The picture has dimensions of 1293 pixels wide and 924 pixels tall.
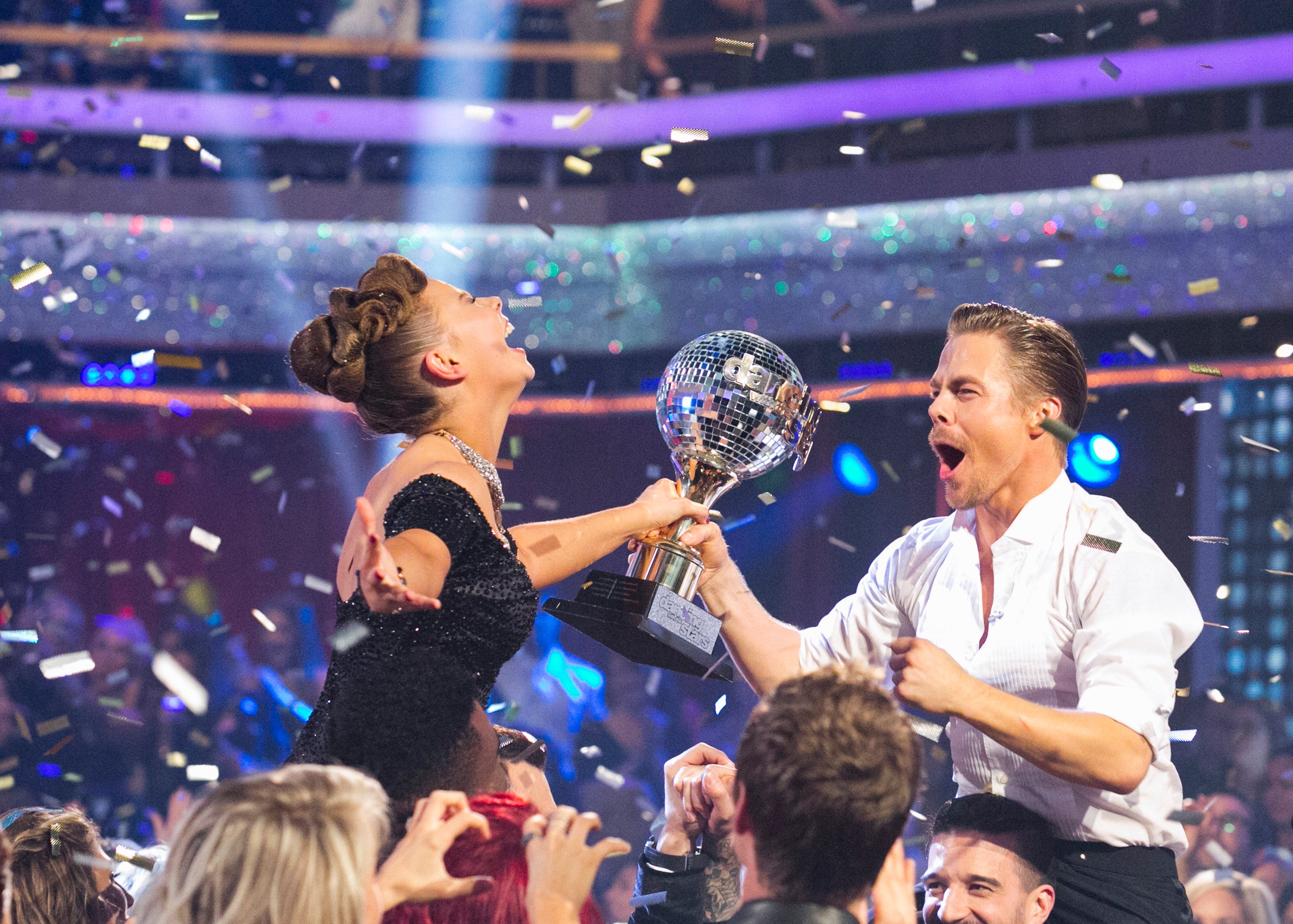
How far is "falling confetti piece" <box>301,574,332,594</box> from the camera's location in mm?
5864

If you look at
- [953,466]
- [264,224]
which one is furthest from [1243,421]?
[264,224]

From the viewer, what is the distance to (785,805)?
126cm

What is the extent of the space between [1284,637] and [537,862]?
413 cm

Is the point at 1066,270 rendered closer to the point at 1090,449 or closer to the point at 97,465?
the point at 1090,449

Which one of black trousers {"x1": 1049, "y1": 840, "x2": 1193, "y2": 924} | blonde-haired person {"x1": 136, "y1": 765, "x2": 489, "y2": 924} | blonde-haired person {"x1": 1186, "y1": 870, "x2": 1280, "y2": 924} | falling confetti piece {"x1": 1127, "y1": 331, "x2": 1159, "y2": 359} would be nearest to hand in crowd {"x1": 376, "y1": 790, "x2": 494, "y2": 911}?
blonde-haired person {"x1": 136, "y1": 765, "x2": 489, "y2": 924}

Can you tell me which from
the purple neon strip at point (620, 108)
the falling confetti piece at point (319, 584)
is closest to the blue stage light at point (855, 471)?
the purple neon strip at point (620, 108)

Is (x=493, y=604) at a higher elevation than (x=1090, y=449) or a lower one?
higher

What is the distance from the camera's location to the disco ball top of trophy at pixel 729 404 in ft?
6.66

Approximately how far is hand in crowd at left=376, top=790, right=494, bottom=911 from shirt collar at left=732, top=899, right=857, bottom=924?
1.05 ft

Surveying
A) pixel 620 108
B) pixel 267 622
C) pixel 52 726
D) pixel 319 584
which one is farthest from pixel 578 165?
pixel 52 726

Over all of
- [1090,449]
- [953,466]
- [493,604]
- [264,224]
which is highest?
[953,466]

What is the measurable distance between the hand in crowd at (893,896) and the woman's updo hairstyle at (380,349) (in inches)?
38.5

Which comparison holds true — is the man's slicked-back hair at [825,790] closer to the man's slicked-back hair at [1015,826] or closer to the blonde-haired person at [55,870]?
the man's slicked-back hair at [1015,826]

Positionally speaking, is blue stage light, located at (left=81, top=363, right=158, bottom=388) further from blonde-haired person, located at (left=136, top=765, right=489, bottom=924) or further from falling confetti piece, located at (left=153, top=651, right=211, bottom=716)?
blonde-haired person, located at (left=136, top=765, right=489, bottom=924)
